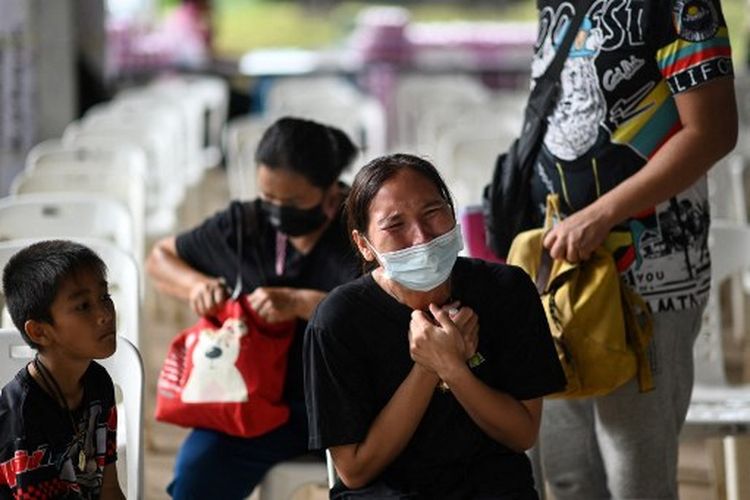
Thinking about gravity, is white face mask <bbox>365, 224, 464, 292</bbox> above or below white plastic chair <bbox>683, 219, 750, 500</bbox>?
above

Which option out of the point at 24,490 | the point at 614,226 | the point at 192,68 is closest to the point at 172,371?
the point at 24,490

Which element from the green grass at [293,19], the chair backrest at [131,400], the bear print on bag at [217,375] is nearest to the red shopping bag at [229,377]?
the bear print on bag at [217,375]

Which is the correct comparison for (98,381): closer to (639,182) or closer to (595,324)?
(595,324)

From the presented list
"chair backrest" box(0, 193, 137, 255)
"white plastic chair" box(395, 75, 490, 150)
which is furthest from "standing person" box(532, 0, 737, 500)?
"white plastic chair" box(395, 75, 490, 150)

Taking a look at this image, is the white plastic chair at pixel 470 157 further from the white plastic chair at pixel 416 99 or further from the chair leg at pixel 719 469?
the white plastic chair at pixel 416 99

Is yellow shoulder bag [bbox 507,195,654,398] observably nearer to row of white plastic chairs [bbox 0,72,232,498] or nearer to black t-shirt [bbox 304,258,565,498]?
black t-shirt [bbox 304,258,565,498]

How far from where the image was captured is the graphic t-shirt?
2.76m

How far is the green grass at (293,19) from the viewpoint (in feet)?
47.2

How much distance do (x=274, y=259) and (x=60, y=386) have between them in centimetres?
89

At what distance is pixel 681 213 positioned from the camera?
291cm

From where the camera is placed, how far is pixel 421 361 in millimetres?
2473

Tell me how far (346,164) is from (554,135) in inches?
24.1

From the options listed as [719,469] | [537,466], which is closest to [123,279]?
[537,466]

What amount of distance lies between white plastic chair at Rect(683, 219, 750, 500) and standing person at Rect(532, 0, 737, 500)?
46 centimetres
